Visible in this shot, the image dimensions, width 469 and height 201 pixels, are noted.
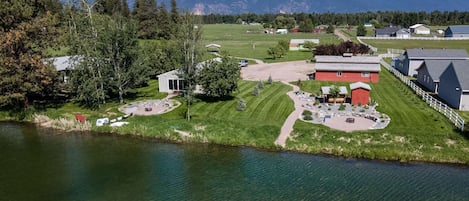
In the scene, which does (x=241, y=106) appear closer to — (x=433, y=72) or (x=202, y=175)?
(x=202, y=175)

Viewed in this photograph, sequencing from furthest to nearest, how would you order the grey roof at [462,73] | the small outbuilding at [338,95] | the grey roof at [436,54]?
the grey roof at [436,54]
the small outbuilding at [338,95]
the grey roof at [462,73]

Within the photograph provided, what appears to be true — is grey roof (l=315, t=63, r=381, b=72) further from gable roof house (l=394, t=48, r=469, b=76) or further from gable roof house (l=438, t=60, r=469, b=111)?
gable roof house (l=438, t=60, r=469, b=111)

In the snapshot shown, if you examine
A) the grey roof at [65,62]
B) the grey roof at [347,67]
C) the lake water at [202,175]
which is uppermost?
the grey roof at [65,62]

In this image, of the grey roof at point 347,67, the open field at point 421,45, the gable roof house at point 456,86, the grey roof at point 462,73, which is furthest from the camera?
the open field at point 421,45

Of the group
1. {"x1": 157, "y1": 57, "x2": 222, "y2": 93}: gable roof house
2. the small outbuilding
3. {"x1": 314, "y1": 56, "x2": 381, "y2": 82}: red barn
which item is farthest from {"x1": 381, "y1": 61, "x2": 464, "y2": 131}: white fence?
{"x1": 157, "y1": 57, "x2": 222, "y2": 93}: gable roof house

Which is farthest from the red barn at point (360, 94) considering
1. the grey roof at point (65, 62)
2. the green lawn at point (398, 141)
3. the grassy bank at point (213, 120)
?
the grey roof at point (65, 62)

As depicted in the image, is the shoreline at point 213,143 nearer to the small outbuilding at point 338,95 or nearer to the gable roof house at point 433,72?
the small outbuilding at point 338,95
